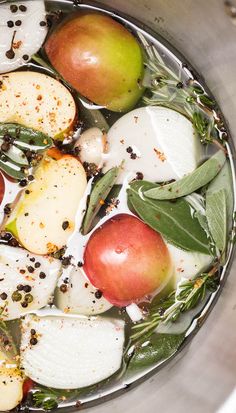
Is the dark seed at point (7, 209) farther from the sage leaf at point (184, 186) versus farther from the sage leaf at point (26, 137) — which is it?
the sage leaf at point (184, 186)

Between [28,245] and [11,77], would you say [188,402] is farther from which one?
[11,77]

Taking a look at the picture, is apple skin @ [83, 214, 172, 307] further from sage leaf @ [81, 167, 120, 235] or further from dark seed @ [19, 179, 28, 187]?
dark seed @ [19, 179, 28, 187]

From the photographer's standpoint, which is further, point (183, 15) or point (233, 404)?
point (183, 15)

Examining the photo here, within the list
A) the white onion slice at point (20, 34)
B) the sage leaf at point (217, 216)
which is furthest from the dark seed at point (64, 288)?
the white onion slice at point (20, 34)

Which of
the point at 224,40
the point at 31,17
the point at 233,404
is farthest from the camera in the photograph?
the point at 31,17

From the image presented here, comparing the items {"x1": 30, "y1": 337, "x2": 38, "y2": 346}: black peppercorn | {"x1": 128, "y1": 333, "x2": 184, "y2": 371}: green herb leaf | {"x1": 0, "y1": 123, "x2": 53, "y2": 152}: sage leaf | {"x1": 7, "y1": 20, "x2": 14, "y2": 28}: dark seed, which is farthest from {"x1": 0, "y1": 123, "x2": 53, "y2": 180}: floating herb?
{"x1": 128, "y1": 333, "x2": 184, "y2": 371}: green herb leaf

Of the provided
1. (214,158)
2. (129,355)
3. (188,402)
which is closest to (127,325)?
(129,355)
